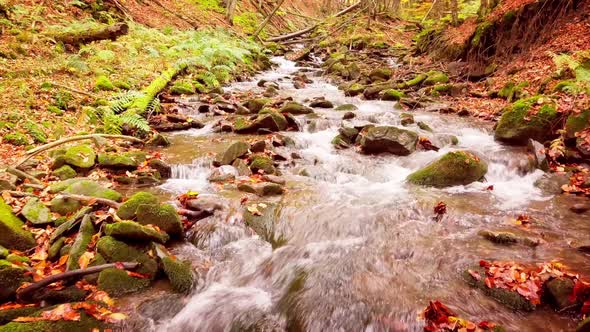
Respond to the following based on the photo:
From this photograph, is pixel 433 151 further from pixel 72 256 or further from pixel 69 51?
pixel 69 51

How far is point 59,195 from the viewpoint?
14.9ft

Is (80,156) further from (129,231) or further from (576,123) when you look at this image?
(576,123)

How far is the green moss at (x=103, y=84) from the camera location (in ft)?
28.7

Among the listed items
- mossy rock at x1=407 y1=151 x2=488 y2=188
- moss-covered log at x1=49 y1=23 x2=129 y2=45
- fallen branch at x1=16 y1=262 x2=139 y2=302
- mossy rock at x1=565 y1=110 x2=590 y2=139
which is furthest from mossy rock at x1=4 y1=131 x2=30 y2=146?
mossy rock at x1=565 y1=110 x2=590 y2=139

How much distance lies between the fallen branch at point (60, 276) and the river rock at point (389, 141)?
17.5 ft

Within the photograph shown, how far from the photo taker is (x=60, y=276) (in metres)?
3.25

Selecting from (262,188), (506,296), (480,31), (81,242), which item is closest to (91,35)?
(262,188)

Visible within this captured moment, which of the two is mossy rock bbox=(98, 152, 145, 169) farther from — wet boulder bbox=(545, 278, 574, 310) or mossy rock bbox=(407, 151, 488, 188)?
wet boulder bbox=(545, 278, 574, 310)

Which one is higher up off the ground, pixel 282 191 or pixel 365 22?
pixel 365 22

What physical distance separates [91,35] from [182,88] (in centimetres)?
301

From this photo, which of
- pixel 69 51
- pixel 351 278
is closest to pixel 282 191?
pixel 351 278

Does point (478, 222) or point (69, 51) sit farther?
point (69, 51)

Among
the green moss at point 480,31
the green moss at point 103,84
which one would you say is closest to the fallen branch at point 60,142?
the green moss at point 103,84

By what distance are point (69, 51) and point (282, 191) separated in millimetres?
8328
